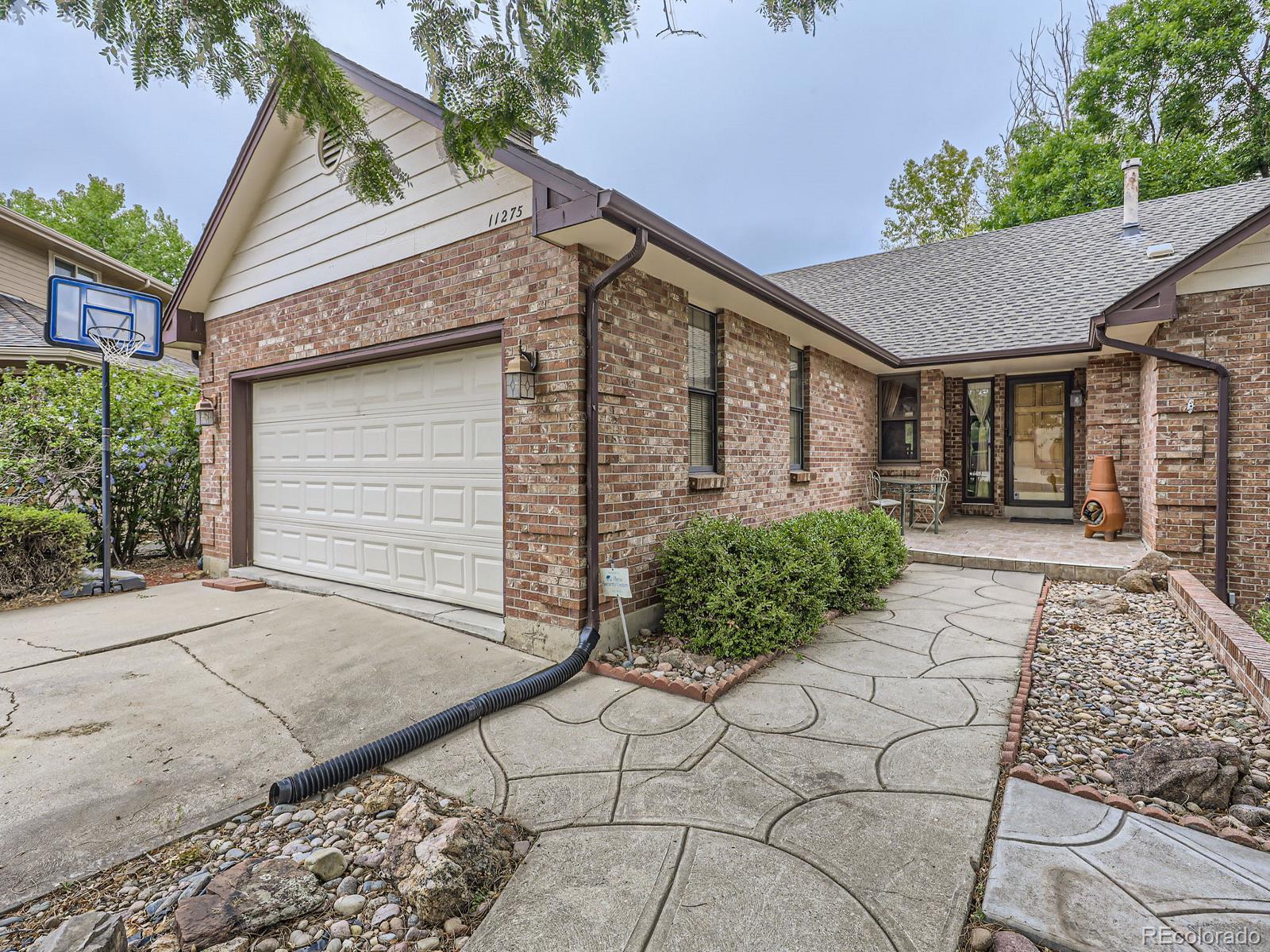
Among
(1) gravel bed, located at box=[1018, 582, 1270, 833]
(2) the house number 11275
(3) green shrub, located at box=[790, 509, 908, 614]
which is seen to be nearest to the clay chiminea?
(1) gravel bed, located at box=[1018, 582, 1270, 833]

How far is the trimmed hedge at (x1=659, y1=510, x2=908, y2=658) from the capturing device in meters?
3.86

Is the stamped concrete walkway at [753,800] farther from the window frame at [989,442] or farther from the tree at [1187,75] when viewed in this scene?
the tree at [1187,75]

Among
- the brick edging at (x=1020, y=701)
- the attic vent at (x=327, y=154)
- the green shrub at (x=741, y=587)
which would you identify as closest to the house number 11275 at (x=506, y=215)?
the attic vent at (x=327, y=154)

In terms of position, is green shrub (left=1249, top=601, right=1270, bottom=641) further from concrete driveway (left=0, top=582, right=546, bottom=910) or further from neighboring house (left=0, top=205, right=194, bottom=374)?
neighboring house (left=0, top=205, right=194, bottom=374)

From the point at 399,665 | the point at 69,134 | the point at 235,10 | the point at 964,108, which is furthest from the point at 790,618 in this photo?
the point at 964,108

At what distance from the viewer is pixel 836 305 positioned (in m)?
11.7

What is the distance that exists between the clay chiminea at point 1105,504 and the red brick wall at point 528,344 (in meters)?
7.52

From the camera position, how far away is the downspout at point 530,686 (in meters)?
2.44

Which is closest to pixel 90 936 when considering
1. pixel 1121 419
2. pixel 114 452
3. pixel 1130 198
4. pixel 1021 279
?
pixel 114 452

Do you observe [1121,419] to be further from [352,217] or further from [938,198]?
[938,198]

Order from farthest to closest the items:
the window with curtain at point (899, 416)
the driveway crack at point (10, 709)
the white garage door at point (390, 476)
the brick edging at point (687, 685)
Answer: the window with curtain at point (899, 416) → the white garage door at point (390, 476) → the brick edging at point (687, 685) → the driveway crack at point (10, 709)

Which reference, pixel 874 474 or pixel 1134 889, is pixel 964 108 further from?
pixel 1134 889

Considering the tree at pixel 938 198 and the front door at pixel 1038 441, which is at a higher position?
the tree at pixel 938 198

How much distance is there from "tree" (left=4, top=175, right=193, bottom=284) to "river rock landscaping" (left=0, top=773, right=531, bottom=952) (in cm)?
2641
